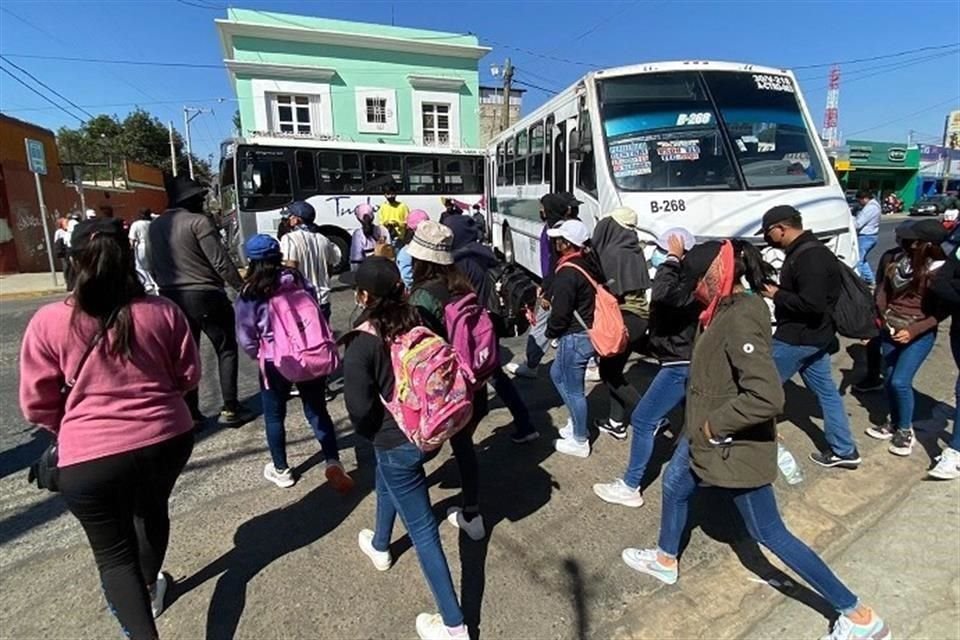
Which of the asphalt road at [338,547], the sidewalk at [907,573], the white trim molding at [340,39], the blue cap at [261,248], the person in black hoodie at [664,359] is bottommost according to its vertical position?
the sidewalk at [907,573]

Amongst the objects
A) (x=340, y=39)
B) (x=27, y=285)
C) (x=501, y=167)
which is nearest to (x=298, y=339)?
(x=501, y=167)

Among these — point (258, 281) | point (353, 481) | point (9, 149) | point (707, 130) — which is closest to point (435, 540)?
point (353, 481)

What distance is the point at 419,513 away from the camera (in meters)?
2.13

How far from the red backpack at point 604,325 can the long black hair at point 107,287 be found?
234cm

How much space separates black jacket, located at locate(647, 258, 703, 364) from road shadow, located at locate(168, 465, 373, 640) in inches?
77.7

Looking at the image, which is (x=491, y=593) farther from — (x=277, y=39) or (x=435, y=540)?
(x=277, y=39)

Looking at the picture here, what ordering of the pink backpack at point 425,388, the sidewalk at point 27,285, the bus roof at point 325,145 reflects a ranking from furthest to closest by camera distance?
the bus roof at point 325,145
the sidewalk at point 27,285
the pink backpack at point 425,388

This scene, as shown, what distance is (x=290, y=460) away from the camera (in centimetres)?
374

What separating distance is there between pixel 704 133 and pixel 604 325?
3397 millimetres

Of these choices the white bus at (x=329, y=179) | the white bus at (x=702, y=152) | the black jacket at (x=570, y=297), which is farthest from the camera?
the white bus at (x=329, y=179)

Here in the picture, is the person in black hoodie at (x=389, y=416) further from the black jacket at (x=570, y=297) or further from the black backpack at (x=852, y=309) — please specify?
the black backpack at (x=852, y=309)

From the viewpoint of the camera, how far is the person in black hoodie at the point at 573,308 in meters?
3.37

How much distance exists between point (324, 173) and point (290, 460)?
1065 cm

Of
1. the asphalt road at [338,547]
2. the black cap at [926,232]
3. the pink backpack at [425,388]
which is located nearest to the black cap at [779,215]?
the black cap at [926,232]
